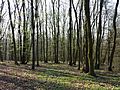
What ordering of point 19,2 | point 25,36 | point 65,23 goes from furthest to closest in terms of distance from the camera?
1. point 65,23
2. point 19,2
3. point 25,36

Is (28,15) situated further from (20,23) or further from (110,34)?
(110,34)

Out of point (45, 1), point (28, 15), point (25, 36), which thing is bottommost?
point (25, 36)

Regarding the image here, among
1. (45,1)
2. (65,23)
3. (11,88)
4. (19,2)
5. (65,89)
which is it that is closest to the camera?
(11,88)

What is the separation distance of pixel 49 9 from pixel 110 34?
49.1 ft

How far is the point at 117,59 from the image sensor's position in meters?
58.3

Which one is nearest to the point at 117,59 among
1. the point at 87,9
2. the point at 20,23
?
the point at 20,23

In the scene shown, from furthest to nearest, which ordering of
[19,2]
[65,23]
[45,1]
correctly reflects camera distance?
[65,23] → [45,1] → [19,2]

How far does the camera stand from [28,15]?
44.8 metres

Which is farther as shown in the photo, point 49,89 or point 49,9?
point 49,9

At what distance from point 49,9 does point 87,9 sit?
38.4 meters

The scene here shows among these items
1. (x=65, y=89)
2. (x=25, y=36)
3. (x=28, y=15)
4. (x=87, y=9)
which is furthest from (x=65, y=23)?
(x=65, y=89)

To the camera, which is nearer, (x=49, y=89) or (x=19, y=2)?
(x=49, y=89)

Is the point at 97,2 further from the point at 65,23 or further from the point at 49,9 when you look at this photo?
the point at 65,23

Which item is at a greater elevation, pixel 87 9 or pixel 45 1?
pixel 45 1
